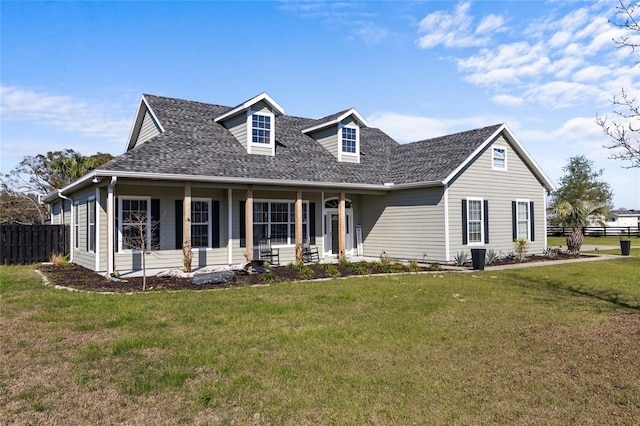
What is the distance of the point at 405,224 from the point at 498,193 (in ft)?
14.3

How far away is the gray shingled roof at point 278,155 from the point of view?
1421 cm

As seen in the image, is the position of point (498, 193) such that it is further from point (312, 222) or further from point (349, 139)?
point (312, 222)

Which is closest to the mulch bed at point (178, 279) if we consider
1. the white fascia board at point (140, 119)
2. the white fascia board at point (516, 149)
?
the white fascia board at point (516, 149)

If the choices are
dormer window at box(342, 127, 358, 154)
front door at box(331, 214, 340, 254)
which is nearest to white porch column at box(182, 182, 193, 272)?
front door at box(331, 214, 340, 254)

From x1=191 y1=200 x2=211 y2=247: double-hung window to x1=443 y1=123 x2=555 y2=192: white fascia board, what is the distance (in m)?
8.84

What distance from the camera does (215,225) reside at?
1572 centimetres

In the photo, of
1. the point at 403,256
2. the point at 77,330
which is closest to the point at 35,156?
the point at 403,256

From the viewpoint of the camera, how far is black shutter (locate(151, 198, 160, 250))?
14.6 meters

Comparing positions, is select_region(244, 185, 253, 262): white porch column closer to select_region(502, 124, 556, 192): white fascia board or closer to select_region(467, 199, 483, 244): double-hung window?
select_region(467, 199, 483, 244): double-hung window

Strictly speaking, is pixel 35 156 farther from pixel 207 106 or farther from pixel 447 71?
pixel 447 71

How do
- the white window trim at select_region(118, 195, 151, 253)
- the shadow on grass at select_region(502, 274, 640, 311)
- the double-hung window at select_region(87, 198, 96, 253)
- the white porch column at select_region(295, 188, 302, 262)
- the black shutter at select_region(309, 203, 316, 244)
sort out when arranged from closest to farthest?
the shadow on grass at select_region(502, 274, 640, 311) < the white window trim at select_region(118, 195, 151, 253) < the double-hung window at select_region(87, 198, 96, 253) < the white porch column at select_region(295, 188, 302, 262) < the black shutter at select_region(309, 203, 316, 244)

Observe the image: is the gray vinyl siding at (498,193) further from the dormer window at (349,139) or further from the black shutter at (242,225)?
the black shutter at (242,225)

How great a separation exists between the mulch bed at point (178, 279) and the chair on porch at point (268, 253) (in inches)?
70.2

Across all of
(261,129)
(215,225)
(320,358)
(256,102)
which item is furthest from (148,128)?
(320,358)
